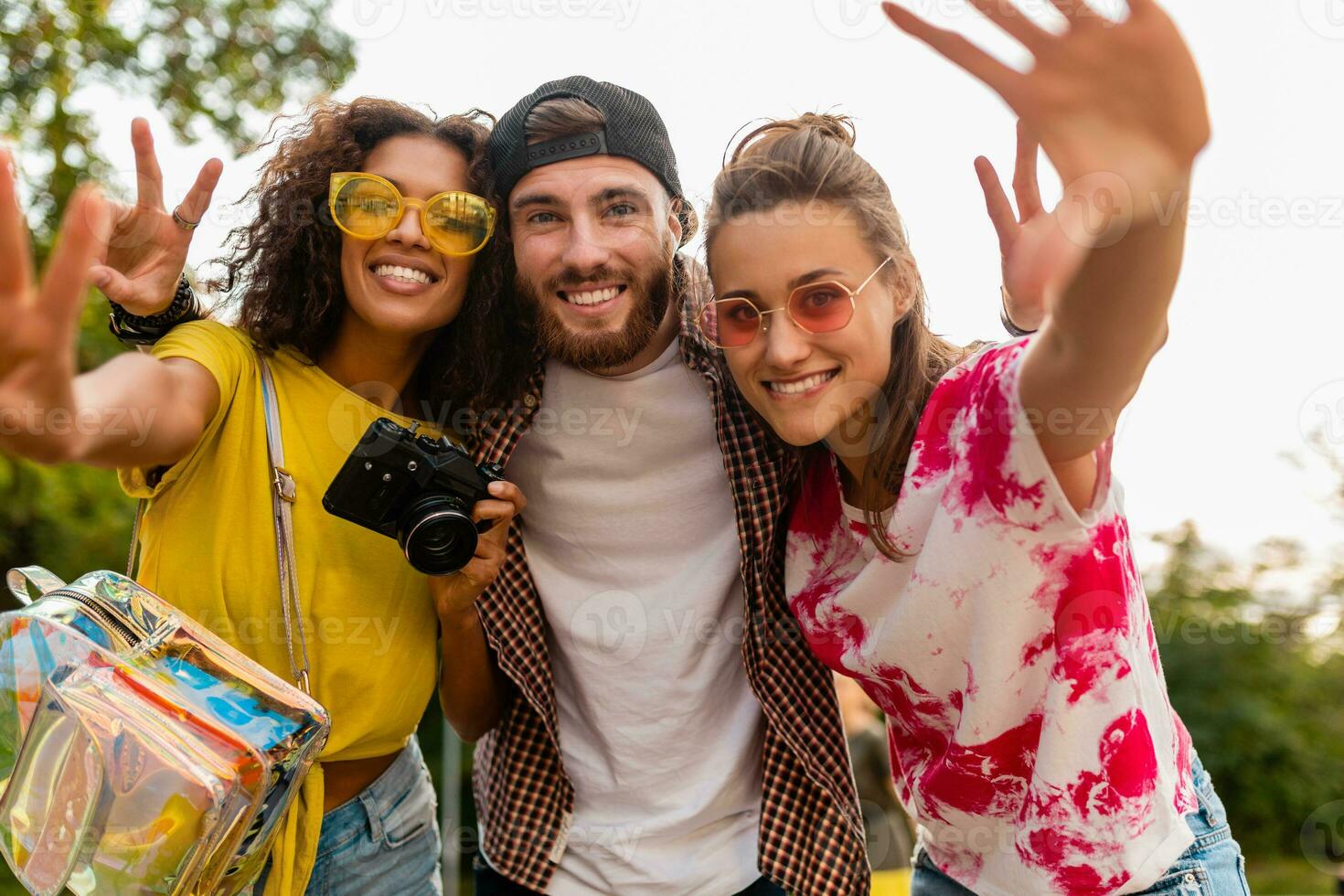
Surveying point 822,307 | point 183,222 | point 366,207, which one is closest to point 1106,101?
point 822,307

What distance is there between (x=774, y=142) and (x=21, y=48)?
578cm

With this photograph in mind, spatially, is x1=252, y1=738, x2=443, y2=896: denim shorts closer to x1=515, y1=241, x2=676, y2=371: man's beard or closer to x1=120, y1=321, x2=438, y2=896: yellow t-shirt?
x1=120, y1=321, x2=438, y2=896: yellow t-shirt

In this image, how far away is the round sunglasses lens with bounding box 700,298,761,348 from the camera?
1.99 metres

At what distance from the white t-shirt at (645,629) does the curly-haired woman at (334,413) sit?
0.22 metres

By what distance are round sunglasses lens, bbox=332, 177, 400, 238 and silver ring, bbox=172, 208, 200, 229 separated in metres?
0.29

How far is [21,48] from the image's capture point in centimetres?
596

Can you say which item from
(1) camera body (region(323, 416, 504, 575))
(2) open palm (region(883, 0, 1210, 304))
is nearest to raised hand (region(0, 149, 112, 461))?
(1) camera body (region(323, 416, 504, 575))

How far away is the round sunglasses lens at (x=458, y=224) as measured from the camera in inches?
87.1

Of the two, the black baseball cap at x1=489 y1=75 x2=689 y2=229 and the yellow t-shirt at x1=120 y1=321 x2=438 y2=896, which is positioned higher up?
the black baseball cap at x1=489 y1=75 x2=689 y2=229

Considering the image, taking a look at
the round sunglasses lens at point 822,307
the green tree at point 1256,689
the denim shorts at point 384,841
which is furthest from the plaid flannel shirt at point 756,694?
the green tree at point 1256,689

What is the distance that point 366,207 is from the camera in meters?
2.21

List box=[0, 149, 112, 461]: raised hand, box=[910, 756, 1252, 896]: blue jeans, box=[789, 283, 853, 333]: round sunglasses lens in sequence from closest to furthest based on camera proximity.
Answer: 1. box=[0, 149, 112, 461]: raised hand
2. box=[910, 756, 1252, 896]: blue jeans
3. box=[789, 283, 853, 333]: round sunglasses lens

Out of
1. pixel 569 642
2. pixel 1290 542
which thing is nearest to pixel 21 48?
pixel 569 642

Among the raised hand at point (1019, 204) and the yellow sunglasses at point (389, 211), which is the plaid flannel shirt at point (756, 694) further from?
the raised hand at point (1019, 204)
